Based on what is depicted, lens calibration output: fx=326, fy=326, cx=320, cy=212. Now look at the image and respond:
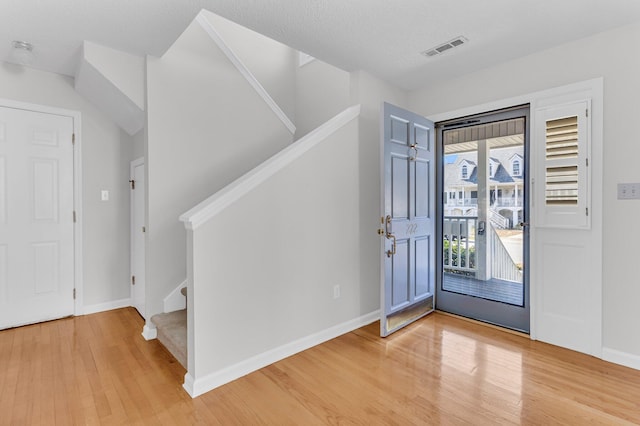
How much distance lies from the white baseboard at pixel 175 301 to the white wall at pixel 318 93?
8.67 ft

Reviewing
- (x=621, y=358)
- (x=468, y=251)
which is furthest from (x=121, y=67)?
(x=621, y=358)

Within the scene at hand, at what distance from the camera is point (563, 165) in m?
2.61

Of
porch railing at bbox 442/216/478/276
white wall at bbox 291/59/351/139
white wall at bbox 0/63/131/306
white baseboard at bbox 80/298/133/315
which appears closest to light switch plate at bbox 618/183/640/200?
porch railing at bbox 442/216/478/276

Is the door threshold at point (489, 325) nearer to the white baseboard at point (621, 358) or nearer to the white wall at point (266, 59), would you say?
the white baseboard at point (621, 358)

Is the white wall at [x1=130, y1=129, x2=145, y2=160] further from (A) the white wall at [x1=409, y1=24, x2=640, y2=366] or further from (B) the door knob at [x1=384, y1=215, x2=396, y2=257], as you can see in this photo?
(A) the white wall at [x1=409, y1=24, x2=640, y2=366]

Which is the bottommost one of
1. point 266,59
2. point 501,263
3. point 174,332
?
point 174,332

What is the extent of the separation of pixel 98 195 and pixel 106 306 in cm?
121

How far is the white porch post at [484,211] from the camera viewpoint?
318 cm

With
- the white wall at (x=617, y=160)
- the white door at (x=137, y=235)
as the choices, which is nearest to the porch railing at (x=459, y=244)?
the white wall at (x=617, y=160)

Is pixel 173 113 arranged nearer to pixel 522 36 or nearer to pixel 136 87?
pixel 136 87

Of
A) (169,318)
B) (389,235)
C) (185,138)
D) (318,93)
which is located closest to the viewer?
(169,318)

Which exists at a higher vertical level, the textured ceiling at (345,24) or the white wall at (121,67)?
the textured ceiling at (345,24)

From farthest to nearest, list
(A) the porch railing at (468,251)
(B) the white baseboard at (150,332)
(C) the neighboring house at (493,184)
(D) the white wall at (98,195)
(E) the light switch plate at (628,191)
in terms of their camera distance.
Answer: (D) the white wall at (98,195) < (A) the porch railing at (468,251) < (C) the neighboring house at (493,184) < (B) the white baseboard at (150,332) < (E) the light switch plate at (628,191)

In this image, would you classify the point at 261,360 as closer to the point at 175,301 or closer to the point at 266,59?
the point at 175,301
